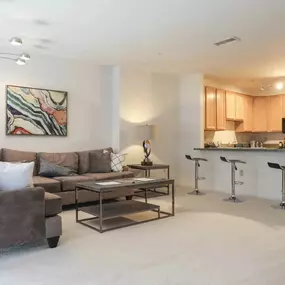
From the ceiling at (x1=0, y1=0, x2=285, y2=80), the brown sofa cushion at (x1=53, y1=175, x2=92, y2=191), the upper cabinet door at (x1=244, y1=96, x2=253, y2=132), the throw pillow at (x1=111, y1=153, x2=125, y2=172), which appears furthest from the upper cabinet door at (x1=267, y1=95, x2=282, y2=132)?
the brown sofa cushion at (x1=53, y1=175, x2=92, y2=191)

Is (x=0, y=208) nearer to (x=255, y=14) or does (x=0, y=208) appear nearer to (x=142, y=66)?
(x=255, y=14)

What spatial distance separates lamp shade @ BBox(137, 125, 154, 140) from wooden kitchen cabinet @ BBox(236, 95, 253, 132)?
3.49 m

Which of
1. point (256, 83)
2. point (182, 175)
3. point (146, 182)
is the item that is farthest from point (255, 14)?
point (256, 83)

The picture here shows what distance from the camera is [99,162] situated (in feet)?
18.9

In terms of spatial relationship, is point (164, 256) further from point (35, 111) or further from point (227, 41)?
point (35, 111)

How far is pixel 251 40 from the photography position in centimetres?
466

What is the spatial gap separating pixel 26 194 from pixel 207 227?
7.10 feet

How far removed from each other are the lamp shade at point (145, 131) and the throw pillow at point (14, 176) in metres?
3.51

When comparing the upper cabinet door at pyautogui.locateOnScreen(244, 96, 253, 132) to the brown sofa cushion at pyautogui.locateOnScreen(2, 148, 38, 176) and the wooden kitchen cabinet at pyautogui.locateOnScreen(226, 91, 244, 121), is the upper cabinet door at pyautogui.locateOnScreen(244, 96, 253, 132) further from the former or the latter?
the brown sofa cushion at pyautogui.locateOnScreen(2, 148, 38, 176)

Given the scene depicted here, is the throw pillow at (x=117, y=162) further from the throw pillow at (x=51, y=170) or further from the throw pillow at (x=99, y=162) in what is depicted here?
the throw pillow at (x=51, y=170)

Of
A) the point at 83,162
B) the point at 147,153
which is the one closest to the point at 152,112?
the point at 147,153

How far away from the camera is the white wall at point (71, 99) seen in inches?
208

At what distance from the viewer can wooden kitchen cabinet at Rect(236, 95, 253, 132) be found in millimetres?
8828

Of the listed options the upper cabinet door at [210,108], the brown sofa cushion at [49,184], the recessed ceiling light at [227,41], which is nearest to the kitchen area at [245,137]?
the upper cabinet door at [210,108]
